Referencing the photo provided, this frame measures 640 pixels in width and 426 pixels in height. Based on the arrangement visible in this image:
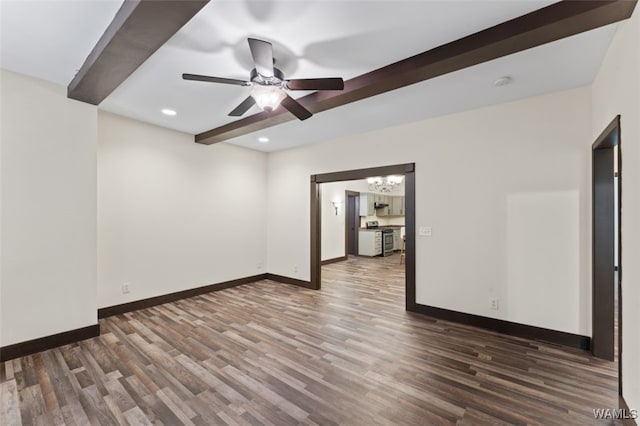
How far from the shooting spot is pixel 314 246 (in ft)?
17.0

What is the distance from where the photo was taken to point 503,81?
2.71 m

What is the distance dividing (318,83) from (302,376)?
2450 mm

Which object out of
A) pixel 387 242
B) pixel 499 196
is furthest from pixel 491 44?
pixel 387 242

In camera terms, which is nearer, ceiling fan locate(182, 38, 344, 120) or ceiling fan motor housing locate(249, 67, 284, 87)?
ceiling fan locate(182, 38, 344, 120)

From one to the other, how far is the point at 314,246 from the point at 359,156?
1839 millimetres

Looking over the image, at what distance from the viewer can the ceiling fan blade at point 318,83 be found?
2146 mm

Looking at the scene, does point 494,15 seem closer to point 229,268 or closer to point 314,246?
point 314,246

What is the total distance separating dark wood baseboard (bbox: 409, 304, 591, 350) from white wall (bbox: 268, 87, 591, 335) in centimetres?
6

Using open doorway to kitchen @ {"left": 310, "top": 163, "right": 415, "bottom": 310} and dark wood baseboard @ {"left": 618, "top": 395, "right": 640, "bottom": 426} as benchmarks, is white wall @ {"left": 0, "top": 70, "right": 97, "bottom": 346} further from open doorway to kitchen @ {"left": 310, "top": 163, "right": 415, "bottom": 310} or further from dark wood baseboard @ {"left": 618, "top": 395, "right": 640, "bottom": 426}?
dark wood baseboard @ {"left": 618, "top": 395, "right": 640, "bottom": 426}

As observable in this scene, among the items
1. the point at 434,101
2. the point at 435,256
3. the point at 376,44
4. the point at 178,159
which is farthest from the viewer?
the point at 178,159

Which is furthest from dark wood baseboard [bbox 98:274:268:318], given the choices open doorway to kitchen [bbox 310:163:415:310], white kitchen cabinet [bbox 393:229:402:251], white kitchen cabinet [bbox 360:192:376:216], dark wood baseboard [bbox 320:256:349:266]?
white kitchen cabinet [bbox 393:229:402:251]

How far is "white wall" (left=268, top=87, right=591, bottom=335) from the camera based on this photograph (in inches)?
113

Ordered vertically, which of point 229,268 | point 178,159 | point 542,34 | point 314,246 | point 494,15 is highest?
point 494,15

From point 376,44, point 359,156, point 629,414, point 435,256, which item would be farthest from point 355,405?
point 359,156
